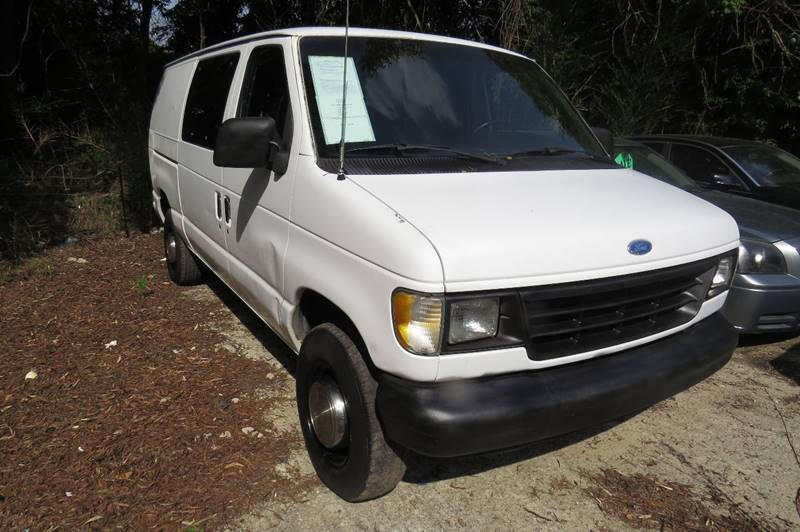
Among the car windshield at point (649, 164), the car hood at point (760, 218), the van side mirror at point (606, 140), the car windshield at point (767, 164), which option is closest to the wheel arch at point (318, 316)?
the van side mirror at point (606, 140)

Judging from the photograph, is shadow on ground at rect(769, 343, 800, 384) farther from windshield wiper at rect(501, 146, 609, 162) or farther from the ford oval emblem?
the ford oval emblem

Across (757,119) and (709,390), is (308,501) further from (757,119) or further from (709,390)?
(757,119)

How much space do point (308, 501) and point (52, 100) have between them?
814 cm

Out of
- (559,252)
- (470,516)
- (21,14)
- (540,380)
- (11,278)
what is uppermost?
(21,14)

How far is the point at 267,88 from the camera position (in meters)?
3.29

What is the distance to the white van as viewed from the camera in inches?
84.9

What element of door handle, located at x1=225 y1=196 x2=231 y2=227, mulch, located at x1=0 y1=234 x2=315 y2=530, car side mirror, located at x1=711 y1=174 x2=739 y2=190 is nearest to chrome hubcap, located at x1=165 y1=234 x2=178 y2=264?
mulch, located at x1=0 y1=234 x2=315 y2=530

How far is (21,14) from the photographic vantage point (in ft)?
29.3

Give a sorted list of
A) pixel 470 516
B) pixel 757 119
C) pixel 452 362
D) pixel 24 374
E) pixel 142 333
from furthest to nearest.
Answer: pixel 757 119 < pixel 142 333 < pixel 24 374 < pixel 470 516 < pixel 452 362

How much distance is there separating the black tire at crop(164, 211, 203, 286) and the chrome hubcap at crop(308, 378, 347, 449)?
303cm

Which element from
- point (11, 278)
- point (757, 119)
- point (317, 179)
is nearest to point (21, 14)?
point (11, 278)

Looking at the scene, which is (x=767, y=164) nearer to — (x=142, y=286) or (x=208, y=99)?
(x=208, y=99)

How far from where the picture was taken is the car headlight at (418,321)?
2092 mm

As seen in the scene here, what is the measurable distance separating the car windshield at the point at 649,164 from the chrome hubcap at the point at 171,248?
423 centimetres
